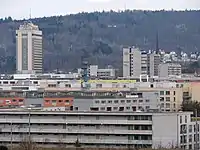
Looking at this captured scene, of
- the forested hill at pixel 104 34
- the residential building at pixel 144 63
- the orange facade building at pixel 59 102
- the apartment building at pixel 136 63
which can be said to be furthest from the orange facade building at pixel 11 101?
the forested hill at pixel 104 34

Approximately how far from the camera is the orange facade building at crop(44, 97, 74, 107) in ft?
110

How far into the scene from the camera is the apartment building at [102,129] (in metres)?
22.0

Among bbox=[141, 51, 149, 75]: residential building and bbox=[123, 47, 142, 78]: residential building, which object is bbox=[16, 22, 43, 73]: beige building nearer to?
bbox=[123, 47, 142, 78]: residential building

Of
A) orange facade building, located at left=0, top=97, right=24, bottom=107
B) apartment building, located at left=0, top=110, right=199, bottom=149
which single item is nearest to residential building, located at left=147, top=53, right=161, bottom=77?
orange facade building, located at left=0, top=97, right=24, bottom=107

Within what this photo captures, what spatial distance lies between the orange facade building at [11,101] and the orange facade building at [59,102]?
4.19 ft

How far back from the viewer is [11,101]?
35.7 metres

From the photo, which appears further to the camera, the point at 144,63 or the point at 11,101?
the point at 144,63

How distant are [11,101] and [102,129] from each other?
14.1 metres

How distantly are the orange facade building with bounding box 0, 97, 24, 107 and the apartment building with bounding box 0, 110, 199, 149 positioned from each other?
10.8 m

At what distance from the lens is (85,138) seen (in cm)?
2245

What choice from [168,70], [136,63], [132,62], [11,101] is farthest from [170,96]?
[168,70]

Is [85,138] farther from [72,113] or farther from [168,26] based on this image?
[168,26]

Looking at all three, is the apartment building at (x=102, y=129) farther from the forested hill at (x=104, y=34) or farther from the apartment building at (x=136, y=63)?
the forested hill at (x=104, y=34)

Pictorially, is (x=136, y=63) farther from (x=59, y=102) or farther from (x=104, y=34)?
(x=104, y=34)
